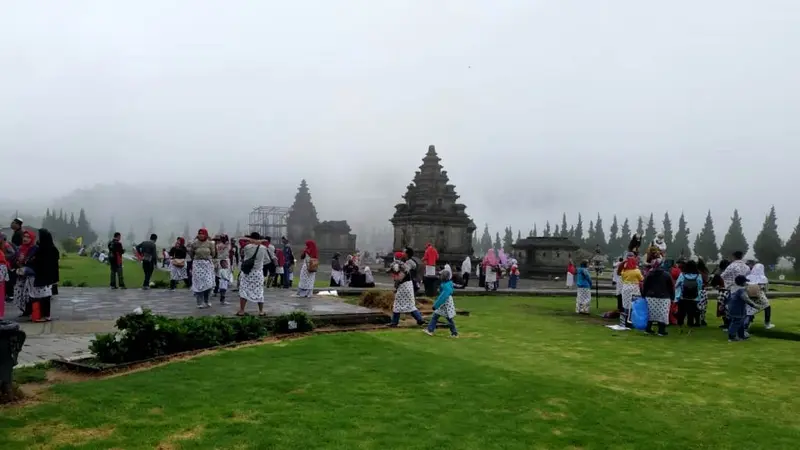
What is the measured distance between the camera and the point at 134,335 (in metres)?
8.36

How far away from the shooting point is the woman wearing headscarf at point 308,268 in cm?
1688

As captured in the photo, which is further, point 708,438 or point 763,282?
point 763,282

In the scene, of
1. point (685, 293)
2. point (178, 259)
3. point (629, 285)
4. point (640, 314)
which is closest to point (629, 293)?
point (629, 285)

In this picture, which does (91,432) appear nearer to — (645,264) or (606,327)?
(606,327)

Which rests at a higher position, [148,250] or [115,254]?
[148,250]

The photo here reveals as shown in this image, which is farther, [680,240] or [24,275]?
[680,240]

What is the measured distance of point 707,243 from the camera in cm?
8919

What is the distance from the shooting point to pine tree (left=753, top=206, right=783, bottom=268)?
71562 millimetres

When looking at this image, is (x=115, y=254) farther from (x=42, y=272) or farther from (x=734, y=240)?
(x=734, y=240)

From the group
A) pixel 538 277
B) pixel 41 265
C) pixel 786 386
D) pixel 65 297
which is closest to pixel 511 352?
pixel 786 386

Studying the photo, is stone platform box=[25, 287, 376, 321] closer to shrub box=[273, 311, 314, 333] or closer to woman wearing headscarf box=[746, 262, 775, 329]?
shrub box=[273, 311, 314, 333]

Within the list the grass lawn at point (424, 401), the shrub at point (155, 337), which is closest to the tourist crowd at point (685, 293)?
the grass lawn at point (424, 401)

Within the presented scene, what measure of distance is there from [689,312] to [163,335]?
13.0 m

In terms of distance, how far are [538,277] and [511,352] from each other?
28.9 meters
